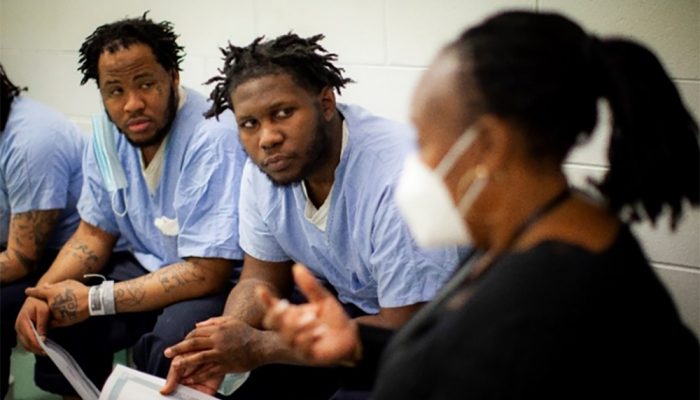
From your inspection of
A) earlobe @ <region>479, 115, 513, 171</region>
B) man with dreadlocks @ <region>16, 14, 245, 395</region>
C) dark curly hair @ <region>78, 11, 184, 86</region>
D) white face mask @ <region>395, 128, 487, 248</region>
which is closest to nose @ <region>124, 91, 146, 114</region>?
man with dreadlocks @ <region>16, 14, 245, 395</region>

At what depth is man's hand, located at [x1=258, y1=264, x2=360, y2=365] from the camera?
1139 mm

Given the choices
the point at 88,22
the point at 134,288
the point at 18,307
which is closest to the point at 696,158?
the point at 134,288

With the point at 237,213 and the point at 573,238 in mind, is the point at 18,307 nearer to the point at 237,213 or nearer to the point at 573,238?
the point at 237,213

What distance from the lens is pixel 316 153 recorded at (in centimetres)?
172

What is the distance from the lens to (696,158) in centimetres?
101

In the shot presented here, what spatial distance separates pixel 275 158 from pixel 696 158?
908 millimetres

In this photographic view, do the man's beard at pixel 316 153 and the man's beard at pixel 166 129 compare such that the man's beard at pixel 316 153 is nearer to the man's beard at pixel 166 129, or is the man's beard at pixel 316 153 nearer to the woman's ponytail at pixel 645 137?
the man's beard at pixel 166 129

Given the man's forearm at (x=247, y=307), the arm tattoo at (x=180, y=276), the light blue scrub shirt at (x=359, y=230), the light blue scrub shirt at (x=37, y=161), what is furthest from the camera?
the light blue scrub shirt at (x=37, y=161)

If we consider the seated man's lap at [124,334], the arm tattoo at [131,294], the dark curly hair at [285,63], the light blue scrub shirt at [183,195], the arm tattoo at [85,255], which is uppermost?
the dark curly hair at [285,63]

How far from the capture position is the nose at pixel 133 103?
6.77ft

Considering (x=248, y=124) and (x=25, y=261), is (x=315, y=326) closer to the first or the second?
(x=248, y=124)

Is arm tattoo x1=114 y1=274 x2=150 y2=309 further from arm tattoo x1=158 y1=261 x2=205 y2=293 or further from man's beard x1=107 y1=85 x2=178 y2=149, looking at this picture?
man's beard x1=107 y1=85 x2=178 y2=149

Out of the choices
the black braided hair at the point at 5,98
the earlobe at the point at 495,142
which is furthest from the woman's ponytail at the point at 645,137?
the black braided hair at the point at 5,98

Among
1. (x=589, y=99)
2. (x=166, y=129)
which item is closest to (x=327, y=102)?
(x=166, y=129)
